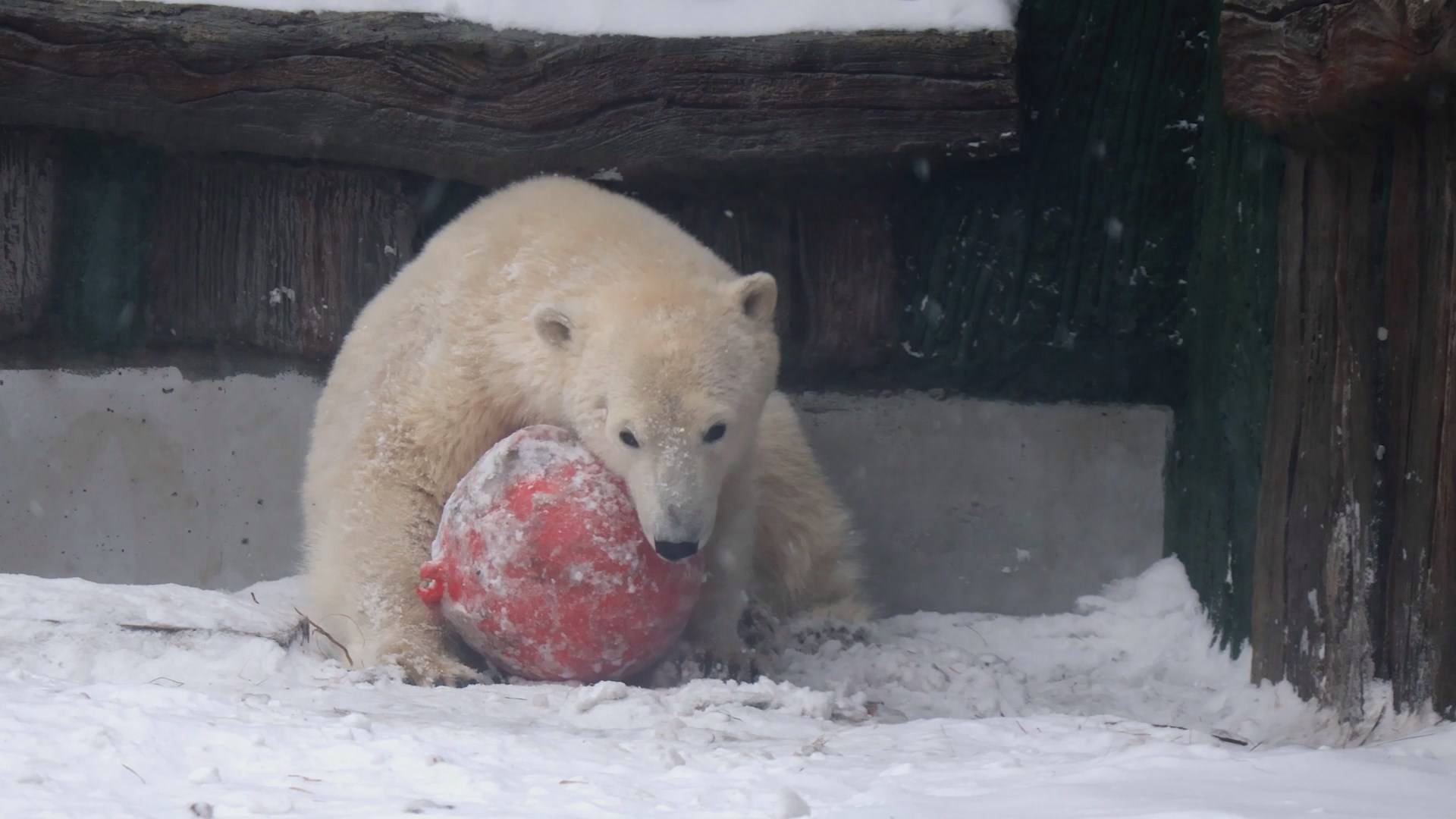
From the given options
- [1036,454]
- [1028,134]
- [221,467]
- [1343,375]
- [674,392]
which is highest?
[1028,134]

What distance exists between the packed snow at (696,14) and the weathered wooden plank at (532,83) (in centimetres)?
5

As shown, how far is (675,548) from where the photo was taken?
3.50 metres

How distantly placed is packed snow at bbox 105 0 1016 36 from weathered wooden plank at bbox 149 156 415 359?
728mm

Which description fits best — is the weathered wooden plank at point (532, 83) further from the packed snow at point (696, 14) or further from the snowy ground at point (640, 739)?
the snowy ground at point (640, 739)

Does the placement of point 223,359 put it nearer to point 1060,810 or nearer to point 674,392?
point 674,392

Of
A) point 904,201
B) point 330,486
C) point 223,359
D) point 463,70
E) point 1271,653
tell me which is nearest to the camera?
point 1271,653

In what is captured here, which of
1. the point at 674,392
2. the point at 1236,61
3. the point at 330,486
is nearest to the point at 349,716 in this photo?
the point at 674,392

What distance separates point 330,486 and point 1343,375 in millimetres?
2862

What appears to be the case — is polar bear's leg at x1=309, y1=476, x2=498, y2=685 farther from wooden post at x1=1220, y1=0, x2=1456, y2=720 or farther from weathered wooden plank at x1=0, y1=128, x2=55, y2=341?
wooden post at x1=1220, y1=0, x2=1456, y2=720

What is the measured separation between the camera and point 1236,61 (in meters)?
3.18

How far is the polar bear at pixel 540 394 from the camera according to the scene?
12.2 feet

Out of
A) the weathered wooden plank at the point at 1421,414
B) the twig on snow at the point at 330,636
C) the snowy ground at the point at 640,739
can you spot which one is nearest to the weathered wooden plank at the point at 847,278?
the snowy ground at the point at 640,739

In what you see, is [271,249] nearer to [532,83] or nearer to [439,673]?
[532,83]

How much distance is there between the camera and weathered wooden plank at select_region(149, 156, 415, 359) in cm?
522
